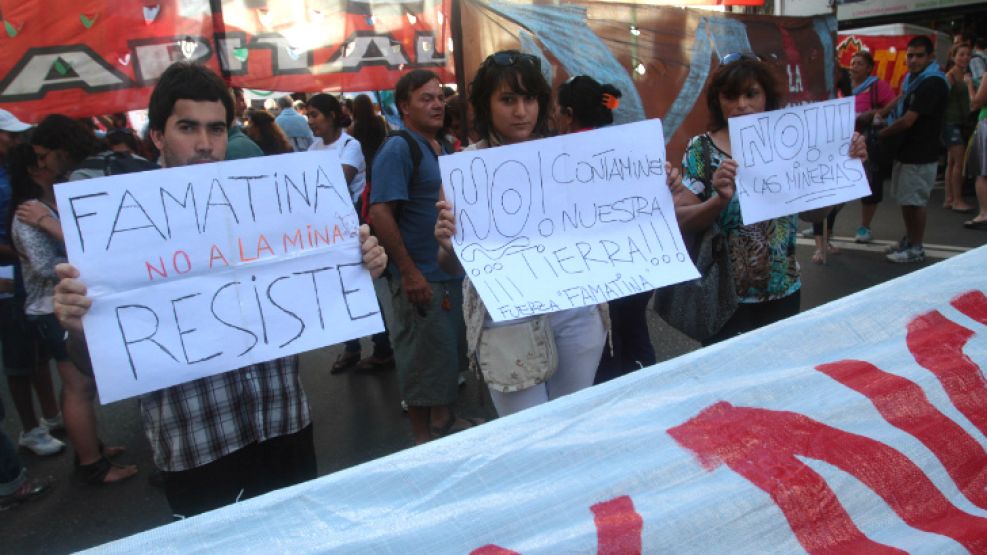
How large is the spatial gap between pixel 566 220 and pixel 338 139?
10.6ft

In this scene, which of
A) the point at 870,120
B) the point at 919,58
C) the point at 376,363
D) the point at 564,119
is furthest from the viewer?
the point at 870,120

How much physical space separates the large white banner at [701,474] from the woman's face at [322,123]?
379 centimetres

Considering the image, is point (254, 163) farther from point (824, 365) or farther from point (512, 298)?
point (824, 365)

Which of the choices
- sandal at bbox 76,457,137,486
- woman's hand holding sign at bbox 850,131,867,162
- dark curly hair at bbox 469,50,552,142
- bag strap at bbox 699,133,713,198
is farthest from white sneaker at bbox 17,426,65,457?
woman's hand holding sign at bbox 850,131,867,162

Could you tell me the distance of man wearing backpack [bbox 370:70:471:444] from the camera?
268cm

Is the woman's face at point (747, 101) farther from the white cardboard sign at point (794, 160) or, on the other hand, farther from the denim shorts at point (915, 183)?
the denim shorts at point (915, 183)

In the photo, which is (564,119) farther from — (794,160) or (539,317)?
(539,317)

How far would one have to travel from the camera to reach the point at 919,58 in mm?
6094

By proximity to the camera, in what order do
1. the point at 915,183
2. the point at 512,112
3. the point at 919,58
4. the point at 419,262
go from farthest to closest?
the point at 919,58, the point at 915,183, the point at 419,262, the point at 512,112

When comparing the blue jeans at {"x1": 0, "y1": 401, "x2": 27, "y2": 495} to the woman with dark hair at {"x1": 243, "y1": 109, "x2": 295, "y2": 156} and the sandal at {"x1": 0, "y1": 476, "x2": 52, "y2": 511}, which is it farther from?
the woman with dark hair at {"x1": 243, "y1": 109, "x2": 295, "y2": 156}

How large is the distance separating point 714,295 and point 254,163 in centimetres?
161

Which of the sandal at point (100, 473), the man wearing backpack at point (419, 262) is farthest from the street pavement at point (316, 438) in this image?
the man wearing backpack at point (419, 262)

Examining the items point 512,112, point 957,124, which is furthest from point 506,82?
point 957,124

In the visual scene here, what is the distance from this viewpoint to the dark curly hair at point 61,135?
119 inches
